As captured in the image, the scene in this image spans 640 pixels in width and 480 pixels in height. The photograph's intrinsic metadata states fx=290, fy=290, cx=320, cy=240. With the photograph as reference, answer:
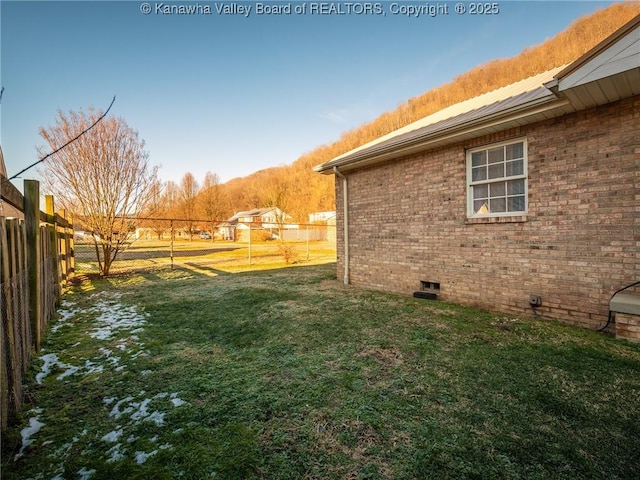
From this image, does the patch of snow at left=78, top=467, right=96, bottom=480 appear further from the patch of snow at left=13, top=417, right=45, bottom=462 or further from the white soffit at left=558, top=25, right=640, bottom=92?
the white soffit at left=558, top=25, right=640, bottom=92

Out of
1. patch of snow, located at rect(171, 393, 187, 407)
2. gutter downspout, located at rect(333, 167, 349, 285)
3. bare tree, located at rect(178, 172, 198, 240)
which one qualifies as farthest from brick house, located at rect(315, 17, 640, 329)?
bare tree, located at rect(178, 172, 198, 240)

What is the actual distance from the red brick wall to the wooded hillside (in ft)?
5.24

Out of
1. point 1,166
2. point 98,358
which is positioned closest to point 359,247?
point 98,358

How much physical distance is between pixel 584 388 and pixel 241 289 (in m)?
6.43

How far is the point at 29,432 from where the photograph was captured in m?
2.08

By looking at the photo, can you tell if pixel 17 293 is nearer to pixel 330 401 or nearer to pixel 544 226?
pixel 330 401

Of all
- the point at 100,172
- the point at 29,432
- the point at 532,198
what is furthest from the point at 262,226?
the point at 29,432

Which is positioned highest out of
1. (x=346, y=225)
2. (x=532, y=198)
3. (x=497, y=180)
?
(x=497, y=180)

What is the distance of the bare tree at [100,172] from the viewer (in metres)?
8.97

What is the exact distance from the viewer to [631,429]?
2045 millimetres

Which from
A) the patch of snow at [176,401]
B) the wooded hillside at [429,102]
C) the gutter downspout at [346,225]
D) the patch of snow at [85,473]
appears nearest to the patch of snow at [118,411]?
the patch of snow at [176,401]

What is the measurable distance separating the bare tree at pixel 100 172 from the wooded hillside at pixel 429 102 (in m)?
12.0

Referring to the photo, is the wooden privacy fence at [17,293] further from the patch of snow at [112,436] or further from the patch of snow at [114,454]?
the patch of snow at [114,454]

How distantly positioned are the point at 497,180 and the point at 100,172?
10.9m
